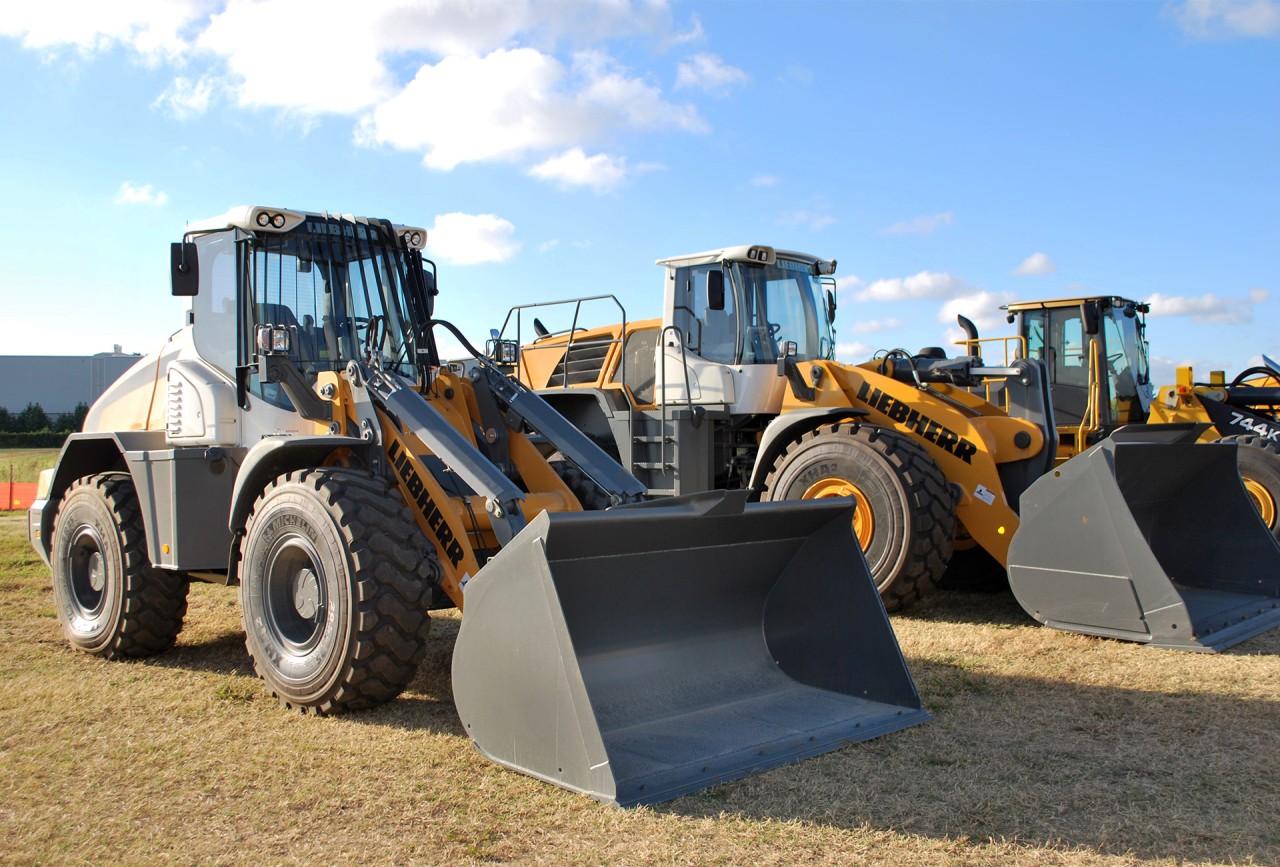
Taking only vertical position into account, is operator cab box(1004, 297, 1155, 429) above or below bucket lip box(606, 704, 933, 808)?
above

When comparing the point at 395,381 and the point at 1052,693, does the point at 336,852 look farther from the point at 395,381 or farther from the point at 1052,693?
the point at 1052,693

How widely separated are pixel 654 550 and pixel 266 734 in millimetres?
1892

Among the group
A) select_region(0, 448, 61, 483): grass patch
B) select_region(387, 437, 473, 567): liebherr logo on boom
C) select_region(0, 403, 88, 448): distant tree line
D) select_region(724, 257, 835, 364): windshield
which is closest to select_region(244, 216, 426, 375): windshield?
select_region(387, 437, 473, 567): liebherr logo on boom

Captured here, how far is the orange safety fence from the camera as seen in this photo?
20.2 m

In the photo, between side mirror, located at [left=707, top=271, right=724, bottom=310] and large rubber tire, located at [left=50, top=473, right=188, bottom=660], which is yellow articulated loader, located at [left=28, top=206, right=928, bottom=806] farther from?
side mirror, located at [left=707, top=271, right=724, bottom=310]

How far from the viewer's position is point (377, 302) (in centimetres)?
650

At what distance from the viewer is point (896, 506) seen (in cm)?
752

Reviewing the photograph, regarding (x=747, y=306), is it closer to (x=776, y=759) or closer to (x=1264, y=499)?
(x=1264, y=499)

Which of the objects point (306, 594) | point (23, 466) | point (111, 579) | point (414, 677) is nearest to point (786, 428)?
point (414, 677)

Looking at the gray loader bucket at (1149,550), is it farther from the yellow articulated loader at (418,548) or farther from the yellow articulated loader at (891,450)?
the yellow articulated loader at (418,548)

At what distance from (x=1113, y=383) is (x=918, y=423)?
203 inches

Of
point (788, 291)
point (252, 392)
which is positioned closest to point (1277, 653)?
point (788, 291)

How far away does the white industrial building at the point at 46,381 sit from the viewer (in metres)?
48.7

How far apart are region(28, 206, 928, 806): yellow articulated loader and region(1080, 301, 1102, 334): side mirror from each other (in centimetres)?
752
